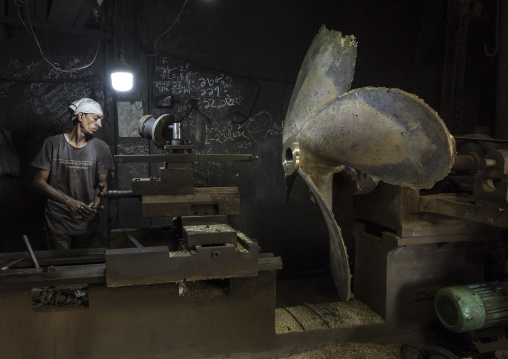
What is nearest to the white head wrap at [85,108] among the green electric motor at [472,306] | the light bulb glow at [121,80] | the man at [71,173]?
the man at [71,173]

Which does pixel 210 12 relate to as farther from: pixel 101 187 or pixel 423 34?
pixel 423 34

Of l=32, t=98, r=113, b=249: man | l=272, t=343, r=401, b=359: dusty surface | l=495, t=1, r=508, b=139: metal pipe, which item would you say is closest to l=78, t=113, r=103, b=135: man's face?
l=32, t=98, r=113, b=249: man

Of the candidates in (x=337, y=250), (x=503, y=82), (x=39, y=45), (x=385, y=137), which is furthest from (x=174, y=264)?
(x=503, y=82)

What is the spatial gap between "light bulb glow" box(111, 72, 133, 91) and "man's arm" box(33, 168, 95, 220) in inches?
39.2

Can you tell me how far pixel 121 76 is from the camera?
3.79 metres

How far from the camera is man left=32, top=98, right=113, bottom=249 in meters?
3.49

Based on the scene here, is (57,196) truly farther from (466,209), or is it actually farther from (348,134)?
(466,209)

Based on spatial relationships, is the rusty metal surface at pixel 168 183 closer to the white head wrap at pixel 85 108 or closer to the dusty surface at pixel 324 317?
the dusty surface at pixel 324 317

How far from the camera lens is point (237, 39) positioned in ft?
14.7

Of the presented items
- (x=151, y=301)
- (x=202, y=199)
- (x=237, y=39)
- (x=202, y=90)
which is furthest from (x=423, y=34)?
(x=151, y=301)

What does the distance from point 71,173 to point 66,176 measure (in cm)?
5

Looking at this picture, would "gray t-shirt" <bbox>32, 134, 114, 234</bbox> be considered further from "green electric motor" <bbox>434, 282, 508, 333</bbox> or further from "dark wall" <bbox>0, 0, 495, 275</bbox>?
"green electric motor" <bbox>434, 282, 508, 333</bbox>

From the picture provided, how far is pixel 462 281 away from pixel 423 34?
10.8 ft

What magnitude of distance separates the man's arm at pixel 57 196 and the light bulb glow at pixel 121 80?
3.26 ft
